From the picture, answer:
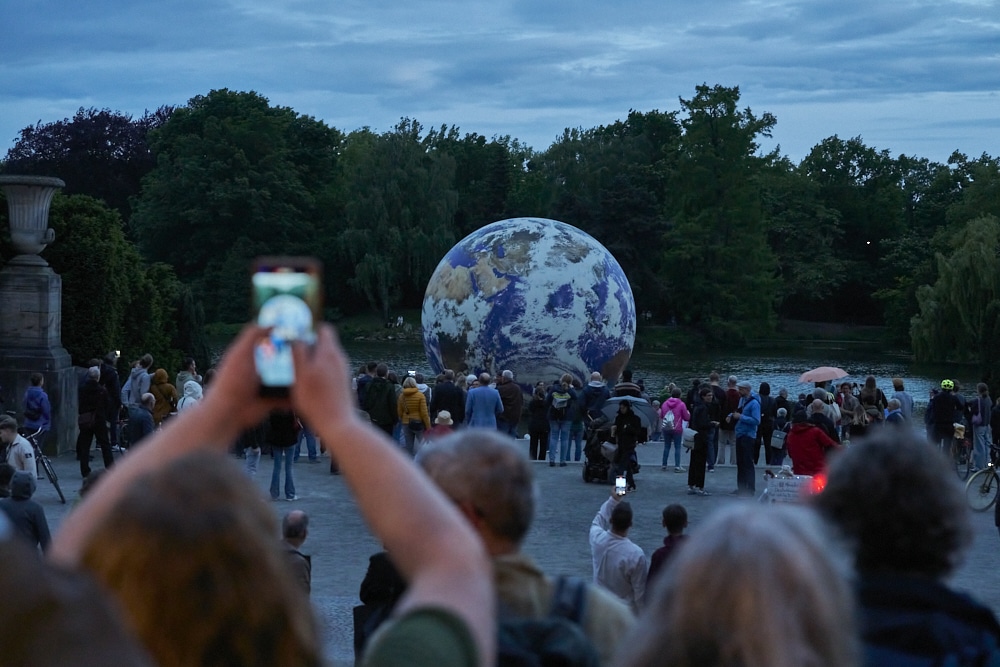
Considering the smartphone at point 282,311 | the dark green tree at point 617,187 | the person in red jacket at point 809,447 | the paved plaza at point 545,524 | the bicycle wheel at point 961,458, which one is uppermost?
the dark green tree at point 617,187

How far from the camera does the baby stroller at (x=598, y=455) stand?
15.5 m

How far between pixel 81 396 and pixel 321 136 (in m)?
58.5

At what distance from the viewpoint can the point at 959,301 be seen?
47219 millimetres

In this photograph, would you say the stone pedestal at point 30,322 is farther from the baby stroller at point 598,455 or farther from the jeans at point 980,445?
the jeans at point 980,445

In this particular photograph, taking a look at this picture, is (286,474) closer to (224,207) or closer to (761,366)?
(761,366)

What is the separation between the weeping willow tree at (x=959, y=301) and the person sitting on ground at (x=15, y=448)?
40347 millimetres

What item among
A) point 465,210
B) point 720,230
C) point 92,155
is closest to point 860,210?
point 720,230

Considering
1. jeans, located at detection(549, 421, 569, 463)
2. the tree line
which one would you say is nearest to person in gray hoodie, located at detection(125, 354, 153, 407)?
jeans, located at detection(549, 421, 569, 463)

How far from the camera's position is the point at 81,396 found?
1452cm

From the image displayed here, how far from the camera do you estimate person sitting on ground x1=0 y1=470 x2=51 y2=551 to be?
309 inches

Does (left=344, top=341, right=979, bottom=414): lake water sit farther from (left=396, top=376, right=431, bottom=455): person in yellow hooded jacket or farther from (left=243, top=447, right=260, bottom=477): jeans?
(left=243, top=447, right=260, bottom=477): jeans

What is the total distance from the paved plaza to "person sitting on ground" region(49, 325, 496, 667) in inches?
231

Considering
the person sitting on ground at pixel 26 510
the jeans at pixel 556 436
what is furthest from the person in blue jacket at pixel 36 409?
the person sitting on ground at pixel 26 510

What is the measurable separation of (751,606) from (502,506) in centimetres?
103
